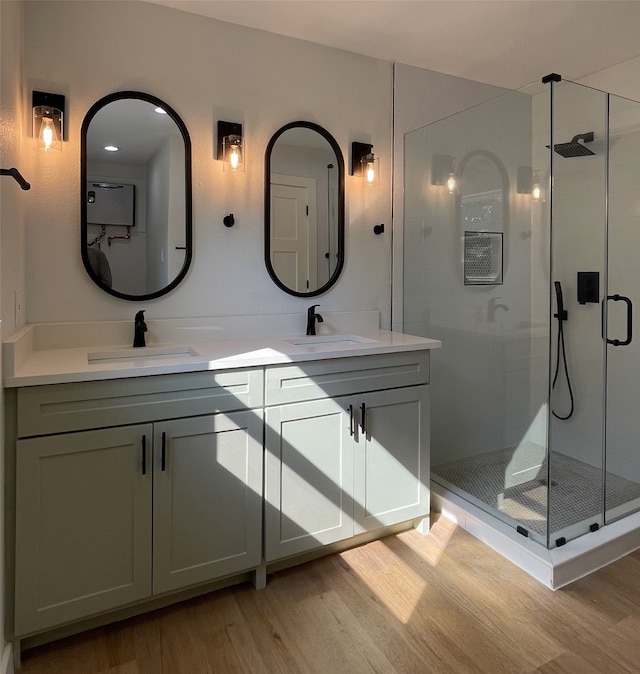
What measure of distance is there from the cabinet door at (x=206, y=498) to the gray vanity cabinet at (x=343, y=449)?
8 cm

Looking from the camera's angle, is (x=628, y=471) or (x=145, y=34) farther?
(x=628, y=471)

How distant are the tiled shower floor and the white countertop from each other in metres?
0.84

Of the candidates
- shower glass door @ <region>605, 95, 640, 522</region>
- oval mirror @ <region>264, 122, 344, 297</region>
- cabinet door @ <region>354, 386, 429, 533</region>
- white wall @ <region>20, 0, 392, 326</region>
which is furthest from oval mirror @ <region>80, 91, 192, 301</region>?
shower glass door @ <region>605, 95, 640, 522</region>

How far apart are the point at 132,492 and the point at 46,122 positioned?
1.47 m

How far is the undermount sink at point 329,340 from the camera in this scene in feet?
7.95

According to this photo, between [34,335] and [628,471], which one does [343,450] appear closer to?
[34,335]

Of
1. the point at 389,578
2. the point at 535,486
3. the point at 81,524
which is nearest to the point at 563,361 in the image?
the point at 535,486

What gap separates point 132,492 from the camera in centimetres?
169

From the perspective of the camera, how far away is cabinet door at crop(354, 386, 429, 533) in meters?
2.14

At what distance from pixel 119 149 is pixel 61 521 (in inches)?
59.6

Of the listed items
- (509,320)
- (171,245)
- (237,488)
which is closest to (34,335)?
(171,245)

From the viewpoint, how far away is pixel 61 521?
160 cm

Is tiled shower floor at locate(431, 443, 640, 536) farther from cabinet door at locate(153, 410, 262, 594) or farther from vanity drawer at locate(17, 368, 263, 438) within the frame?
vanity drawer at locate(17, 368, 263, 438)

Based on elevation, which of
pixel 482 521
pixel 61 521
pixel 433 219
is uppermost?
pixel 433 219
